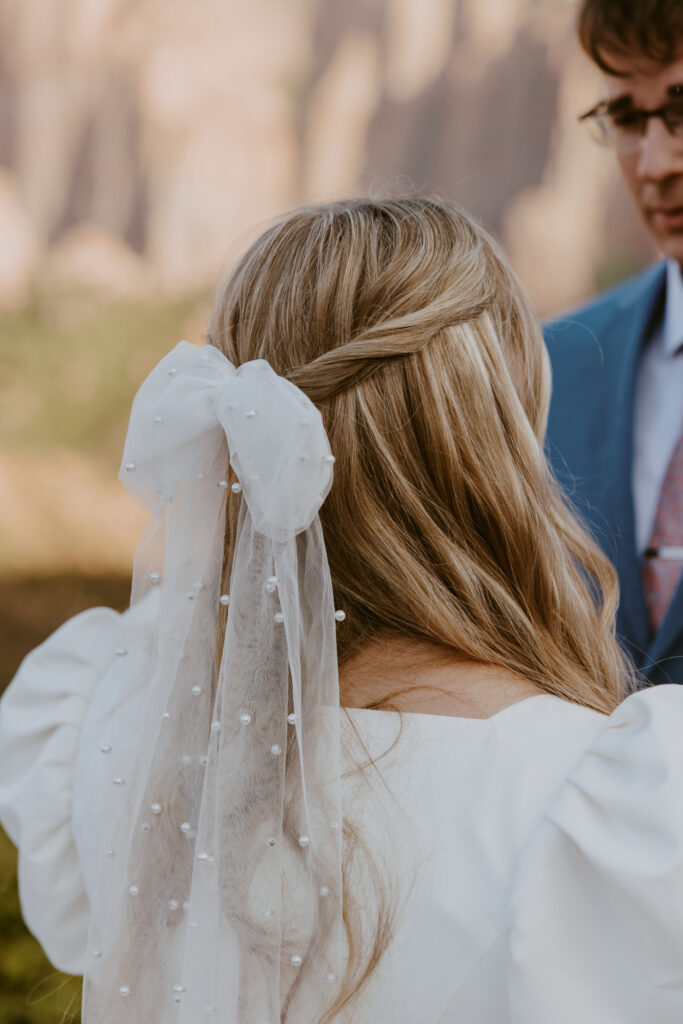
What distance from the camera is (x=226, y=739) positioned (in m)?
1.00

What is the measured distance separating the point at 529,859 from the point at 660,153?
55.9 inches

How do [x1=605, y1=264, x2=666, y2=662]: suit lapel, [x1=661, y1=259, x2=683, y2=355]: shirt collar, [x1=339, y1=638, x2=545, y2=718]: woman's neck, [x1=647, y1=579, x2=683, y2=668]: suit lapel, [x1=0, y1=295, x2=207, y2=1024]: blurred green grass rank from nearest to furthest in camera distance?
1. [x1=339, y1=638, x2=545, y2=718]: woman's neck
2. [x1=647, y1=579, x2=683, y2=668]: suit lapel
3. [x1=605, y1=264, x2=666, y2=662]: suit lapel
4. [x1=661, y1=259, x2=683, y2=355]: shirt collar
5. [x1=0, y1=295, x2=207, y2=1024]: blurred green grass

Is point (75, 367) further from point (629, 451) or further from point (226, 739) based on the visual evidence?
point (226, 739)

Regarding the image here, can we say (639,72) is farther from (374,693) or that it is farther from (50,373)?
(50,373)

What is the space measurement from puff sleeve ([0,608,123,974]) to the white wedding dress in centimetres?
20

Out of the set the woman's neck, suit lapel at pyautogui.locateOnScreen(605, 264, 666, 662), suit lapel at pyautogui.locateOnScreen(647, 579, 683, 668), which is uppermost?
the woman's neck

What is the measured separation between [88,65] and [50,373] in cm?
143

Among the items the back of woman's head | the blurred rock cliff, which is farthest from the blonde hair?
the blurred rock cliff

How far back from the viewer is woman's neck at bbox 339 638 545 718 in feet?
3.41

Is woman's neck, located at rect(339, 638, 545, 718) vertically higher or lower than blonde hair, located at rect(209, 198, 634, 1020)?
lower

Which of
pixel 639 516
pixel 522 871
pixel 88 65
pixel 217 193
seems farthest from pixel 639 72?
pixel 88 65

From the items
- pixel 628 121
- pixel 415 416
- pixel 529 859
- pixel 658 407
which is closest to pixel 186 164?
pixel 628 121

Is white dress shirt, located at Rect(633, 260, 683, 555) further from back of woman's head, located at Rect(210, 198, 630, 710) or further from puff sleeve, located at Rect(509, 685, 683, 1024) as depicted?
puff sleeve, located at Rect(509, 685, 683, 1024)

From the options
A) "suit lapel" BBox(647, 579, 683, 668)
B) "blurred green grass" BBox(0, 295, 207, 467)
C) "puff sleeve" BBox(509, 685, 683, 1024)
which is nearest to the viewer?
"puff sleeve" BBox(509, 685, 683, 1024)
